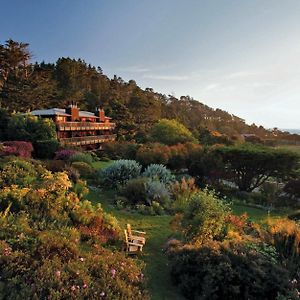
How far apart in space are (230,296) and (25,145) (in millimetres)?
18946

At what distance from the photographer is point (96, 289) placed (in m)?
4.72

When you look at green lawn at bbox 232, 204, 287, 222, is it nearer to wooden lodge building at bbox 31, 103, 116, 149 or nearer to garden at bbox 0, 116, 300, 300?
garden at bbox 0, 116, 300, 300

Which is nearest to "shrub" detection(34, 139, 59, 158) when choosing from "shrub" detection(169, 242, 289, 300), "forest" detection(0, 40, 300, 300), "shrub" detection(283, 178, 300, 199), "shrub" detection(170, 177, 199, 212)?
"forest" detection(0, 40, 300, 300)

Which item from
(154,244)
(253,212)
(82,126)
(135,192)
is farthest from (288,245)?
(82,126)

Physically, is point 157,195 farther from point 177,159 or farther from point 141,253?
point 177,159

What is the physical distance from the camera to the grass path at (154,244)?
18.8 feet

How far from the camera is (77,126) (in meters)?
32.7

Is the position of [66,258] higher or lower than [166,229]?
higher

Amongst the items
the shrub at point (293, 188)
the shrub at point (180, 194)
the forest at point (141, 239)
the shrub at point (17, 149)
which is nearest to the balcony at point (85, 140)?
the shrub at point (17, 149)

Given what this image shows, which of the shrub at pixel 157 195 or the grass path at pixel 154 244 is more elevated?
the shrub at pixel 157 195

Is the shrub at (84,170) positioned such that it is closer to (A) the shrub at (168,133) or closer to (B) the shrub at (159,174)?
(B) the shrub at (159,174)

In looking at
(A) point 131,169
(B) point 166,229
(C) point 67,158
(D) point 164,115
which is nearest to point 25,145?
(C) point 67,158

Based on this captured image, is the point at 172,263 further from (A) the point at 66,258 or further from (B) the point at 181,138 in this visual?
(B) the point at 181,138

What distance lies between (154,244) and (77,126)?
26.2 m
